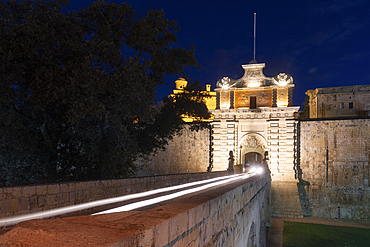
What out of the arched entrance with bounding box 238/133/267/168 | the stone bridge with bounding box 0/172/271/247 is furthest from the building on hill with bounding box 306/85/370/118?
the stone bridge with bounding box 0/172/271/247

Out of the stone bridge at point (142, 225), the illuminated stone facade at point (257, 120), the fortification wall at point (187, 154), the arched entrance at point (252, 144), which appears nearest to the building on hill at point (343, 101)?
the illuminated stone facade at point (257, 120)

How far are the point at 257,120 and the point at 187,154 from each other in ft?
20.5

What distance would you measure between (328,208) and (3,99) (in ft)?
64.8

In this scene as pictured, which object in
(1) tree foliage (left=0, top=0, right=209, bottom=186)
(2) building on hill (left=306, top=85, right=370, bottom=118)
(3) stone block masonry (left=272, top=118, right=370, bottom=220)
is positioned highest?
(2) building on hill (left=306, top=85, right=370, bottom=118)

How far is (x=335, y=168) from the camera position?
1873 centimetres

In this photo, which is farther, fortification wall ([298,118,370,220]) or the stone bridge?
fortification wall ([298,118,370,220])

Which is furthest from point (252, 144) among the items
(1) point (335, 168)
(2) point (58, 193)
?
(2) point (58, 193)

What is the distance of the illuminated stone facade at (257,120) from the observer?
20.1 meters

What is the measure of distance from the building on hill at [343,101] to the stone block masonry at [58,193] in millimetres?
26930

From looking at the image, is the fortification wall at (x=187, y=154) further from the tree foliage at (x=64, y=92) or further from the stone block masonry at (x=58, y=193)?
the stone block masonry at (x=58, y=193)

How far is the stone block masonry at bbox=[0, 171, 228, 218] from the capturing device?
449 centimetres

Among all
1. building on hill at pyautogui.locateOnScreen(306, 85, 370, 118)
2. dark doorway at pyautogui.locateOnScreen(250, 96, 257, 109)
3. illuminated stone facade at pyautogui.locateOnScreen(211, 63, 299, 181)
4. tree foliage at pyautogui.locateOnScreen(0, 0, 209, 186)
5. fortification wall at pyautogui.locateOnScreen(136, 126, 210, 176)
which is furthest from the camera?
building on hill at pyautogui.locateOnScreen(306, 85, 370, 118)

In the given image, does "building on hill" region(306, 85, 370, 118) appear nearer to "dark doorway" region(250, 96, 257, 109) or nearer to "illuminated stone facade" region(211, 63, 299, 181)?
"illuminated stone facade" region(211, 63, 299, 181)

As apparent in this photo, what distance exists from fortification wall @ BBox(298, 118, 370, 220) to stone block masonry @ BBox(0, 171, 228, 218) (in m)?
15.6
